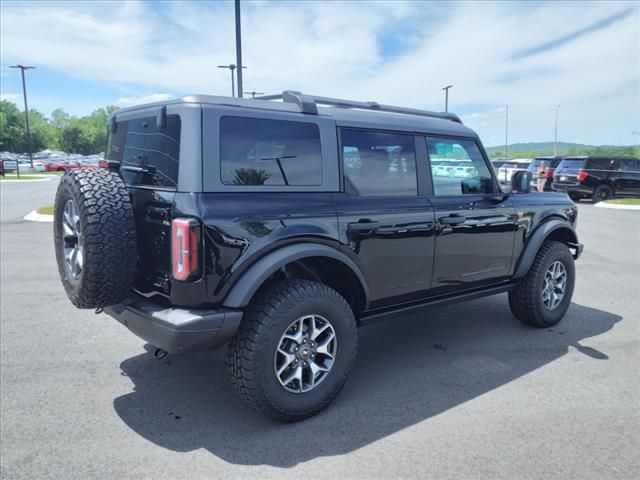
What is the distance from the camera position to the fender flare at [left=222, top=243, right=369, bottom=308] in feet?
9.64

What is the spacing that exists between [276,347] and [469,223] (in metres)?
2.04

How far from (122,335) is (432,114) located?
11.4ft

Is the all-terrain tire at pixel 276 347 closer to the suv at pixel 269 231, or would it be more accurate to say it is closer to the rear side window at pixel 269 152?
the suv at pixel 269 231

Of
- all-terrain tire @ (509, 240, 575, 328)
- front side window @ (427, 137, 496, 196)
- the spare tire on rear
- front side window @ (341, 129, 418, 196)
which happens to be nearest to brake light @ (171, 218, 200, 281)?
the spare tire on rear

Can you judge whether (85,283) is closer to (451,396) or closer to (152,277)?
(152,277)

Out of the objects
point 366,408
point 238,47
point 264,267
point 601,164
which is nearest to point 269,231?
point 264,267

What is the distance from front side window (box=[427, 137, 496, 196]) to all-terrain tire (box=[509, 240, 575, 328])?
93cm

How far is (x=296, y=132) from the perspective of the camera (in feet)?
11.1

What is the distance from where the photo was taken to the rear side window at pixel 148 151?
305cm

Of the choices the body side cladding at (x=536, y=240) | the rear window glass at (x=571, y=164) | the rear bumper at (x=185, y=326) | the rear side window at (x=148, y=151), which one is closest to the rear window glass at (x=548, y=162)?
the rear window glass at (x=571, y=164)

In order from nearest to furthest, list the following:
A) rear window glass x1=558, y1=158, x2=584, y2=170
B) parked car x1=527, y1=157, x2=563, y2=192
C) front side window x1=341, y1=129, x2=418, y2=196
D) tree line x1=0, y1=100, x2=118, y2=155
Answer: front side window x1=341, y1=129, x2=418, y2=196 < rear window glass x1=558, y1=158, x2=584, y2=170 < parked car x1=527, y1=157, x2=563, y2=192 < tree line x1=0, y1=100, x2=118, y2=155

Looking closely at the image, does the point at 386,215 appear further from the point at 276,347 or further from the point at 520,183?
the point at 520,183

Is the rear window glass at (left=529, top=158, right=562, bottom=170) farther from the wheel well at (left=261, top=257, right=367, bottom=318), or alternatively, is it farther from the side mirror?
the wheel well at (left=261, top=257, right=367, bottom=318)

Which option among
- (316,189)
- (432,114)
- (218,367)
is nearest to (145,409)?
(218,367)
